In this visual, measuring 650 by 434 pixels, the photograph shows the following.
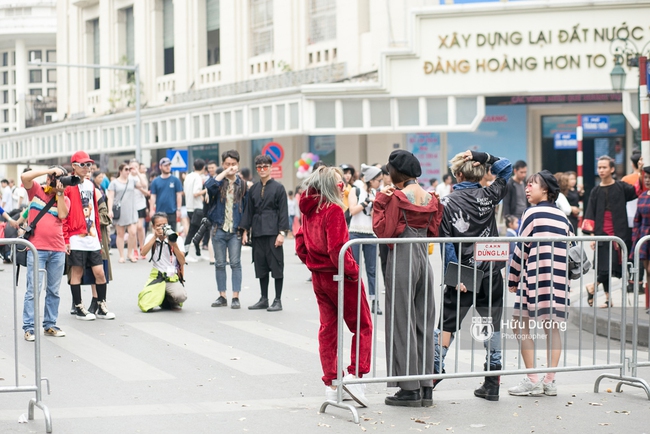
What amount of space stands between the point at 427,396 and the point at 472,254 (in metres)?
1.07

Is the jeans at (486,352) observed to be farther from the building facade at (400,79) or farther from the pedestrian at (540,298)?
the building facade at (400,79)

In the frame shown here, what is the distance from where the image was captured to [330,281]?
7316mm

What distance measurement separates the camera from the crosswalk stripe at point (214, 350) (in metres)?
8.55

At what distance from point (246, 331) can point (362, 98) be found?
22301mm

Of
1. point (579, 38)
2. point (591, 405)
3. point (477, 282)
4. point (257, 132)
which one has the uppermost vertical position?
point (579, 38)

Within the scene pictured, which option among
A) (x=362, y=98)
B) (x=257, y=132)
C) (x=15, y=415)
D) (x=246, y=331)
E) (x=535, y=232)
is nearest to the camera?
(x=15, y=415)

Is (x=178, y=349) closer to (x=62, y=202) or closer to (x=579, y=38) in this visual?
(x=62, y=202)

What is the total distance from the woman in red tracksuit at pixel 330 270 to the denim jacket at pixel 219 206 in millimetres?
4815

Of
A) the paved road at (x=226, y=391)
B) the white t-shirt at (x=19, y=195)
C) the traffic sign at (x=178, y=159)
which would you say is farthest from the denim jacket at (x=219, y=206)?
the traffic sign at (x=178, y=159)

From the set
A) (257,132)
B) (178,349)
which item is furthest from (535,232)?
(257,132)

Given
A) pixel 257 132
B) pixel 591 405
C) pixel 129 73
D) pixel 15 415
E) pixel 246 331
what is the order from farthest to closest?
pixel 129 73
pixel 257 132
pixel 246 331
pixel 591 405
pixel 15 415

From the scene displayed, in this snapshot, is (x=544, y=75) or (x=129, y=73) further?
(x=129, y=73)

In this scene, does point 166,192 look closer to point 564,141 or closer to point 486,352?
point 486,352

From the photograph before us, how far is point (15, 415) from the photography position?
22.0 ft
